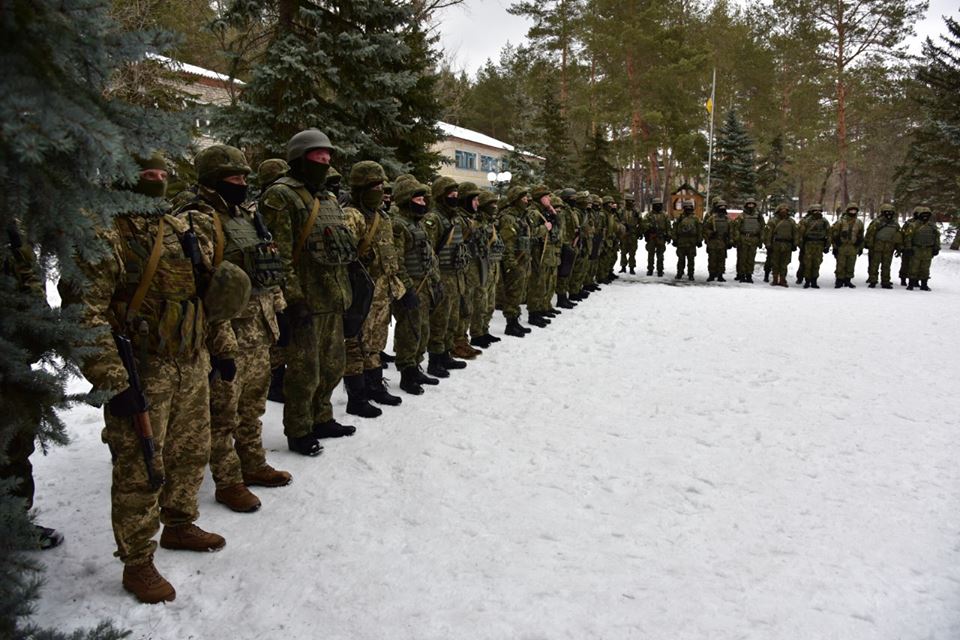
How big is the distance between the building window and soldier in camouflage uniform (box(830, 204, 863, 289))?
2699cm

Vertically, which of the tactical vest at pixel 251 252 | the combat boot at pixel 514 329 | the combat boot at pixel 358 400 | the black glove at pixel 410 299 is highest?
the tactical vest at pixel 251 252

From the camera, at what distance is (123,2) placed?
41.2 feet

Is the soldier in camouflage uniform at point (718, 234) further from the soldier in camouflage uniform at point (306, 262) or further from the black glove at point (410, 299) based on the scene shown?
the soldier in camouflage uniform at point (306, 262)

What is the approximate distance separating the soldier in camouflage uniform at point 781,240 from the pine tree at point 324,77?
9.77 metres

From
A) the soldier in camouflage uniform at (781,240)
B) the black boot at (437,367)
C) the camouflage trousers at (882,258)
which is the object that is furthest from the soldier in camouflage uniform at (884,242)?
the black boot at (437,367)

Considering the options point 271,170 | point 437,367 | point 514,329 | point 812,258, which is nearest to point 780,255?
point 812,258

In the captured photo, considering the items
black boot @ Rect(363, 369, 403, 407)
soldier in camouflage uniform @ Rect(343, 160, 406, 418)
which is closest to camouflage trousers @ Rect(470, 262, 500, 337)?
soldier in camouflage uniform @ Rect(343, 160, 406, 418)

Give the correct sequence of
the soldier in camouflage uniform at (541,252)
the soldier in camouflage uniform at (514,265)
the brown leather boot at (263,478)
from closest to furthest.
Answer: the brown leather boot at (263,478) → the soldier in camouflage uniform at (514,265) → the soldier in camouflage uniform at (541,252)

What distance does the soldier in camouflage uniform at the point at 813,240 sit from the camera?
14.8m

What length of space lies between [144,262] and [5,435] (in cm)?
135

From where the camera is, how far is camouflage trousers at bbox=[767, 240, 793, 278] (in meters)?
15.3

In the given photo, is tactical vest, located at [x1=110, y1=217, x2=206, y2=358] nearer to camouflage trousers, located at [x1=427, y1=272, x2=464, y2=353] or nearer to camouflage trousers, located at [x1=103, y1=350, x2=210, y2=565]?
camouflage trousers, located at [x1=103, y1=350, x2=210, y2=565]

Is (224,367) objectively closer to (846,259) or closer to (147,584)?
(147,584)

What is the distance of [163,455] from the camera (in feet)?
10.4
